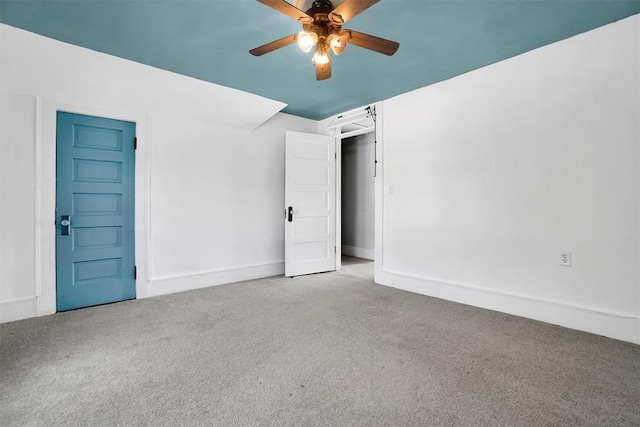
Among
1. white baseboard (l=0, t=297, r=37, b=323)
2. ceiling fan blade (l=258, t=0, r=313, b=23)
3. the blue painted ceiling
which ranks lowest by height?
white baseboard (l=0, t=297, r=37, b=323)

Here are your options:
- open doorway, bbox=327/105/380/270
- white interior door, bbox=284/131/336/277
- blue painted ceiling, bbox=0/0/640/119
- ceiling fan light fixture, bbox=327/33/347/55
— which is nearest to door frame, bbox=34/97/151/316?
blue painted ceiling, bbox=0/0/640/119

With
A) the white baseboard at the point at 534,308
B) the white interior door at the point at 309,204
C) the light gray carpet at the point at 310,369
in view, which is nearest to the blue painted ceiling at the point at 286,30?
the white interior door at the point at 309,204

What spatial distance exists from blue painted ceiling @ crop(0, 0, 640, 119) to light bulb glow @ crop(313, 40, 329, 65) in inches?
18.1

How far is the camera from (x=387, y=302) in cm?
326

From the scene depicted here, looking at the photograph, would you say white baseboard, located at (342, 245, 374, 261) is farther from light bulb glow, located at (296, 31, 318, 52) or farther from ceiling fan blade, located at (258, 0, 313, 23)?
ceiling fan blade, located at (258, 0, 313, 23)

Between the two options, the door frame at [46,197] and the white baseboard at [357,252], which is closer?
the door frame at [46,197]

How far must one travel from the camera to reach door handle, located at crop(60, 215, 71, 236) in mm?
2998

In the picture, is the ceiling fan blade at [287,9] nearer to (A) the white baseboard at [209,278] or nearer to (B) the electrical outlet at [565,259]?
(B) the electrical outlet at [565,259]

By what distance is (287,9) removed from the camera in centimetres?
167

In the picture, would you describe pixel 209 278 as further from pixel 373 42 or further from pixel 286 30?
pixel 373 42

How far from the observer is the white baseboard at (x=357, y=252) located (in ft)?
20.0

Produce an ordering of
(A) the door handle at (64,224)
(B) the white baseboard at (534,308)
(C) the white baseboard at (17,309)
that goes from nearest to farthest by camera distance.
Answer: (B) the white baseboard at (534,308) → (C) the white baseboard at (17,309) → (A) the door handle at (64,224)

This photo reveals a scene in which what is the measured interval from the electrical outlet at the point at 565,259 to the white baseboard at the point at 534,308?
349 millimetres

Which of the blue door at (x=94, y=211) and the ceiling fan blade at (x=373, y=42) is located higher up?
the ceiling fan blade at (x=373, y=42)
